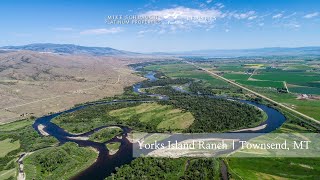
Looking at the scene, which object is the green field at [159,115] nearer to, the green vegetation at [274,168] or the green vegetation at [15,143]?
the green vegetation at [274,168]

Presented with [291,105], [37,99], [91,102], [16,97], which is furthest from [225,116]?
[16,97]

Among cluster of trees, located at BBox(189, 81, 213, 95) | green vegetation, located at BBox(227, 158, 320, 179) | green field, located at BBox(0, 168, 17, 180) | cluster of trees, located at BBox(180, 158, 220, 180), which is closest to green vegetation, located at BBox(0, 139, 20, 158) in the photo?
green field, located at BBox(0, 168, 17, 180)

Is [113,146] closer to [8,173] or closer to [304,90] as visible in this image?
[8,173]

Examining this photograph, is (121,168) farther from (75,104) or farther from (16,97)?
(16,97)

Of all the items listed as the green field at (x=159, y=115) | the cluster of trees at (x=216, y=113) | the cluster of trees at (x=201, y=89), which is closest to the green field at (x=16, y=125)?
the green field at (x=159, y=115)

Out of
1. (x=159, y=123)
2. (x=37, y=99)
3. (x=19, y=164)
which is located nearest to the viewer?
(x=19, y=164)
